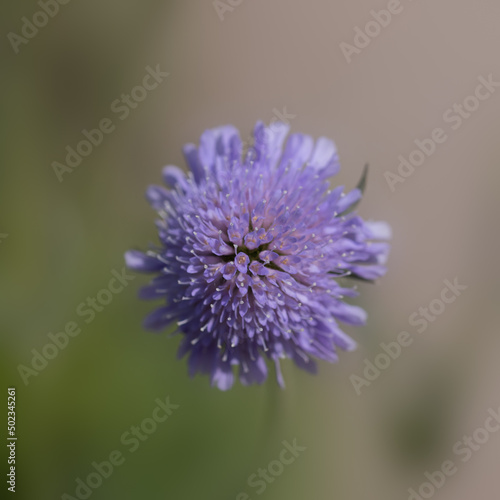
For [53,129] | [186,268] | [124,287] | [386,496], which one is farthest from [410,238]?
[53,129]

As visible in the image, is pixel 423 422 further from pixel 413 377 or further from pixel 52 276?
pixel 52 276

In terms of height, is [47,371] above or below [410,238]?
below

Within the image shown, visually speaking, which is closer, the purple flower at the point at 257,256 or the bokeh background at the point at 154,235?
the purple flower at the point at 257,256

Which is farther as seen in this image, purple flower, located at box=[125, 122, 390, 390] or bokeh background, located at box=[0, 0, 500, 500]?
bokeh background, located at box=[0, 0, 500, 500]
